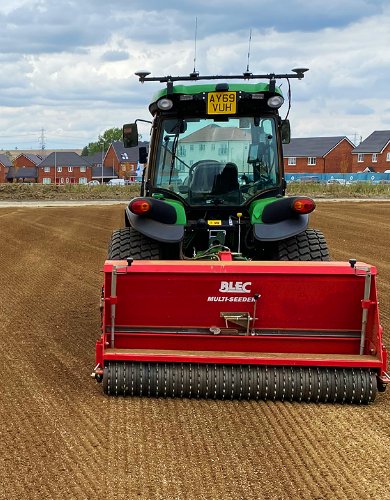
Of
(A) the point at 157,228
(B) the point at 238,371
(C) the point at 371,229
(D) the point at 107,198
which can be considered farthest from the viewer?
(D) the point at 107,198

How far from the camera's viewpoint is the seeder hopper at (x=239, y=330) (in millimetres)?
4043

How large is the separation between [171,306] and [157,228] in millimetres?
923

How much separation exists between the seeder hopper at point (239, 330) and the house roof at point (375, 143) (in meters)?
65.1

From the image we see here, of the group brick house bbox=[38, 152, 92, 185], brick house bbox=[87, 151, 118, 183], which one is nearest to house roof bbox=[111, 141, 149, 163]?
brick house bbox=[87, 151, 118, 183]

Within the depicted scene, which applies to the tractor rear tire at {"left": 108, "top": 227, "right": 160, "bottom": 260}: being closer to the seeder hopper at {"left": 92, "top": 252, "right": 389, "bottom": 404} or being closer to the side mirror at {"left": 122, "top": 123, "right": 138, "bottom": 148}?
the seeder hopper at {"left": 92, "top": 252, "right": 389, "bottom": 404}

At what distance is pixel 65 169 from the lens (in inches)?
3460

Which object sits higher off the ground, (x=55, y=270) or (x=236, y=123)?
(x=236, y=123)

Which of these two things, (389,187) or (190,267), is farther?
(389,187)

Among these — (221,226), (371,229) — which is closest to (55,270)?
(221,226)

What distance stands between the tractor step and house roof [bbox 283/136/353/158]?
63.1 metres

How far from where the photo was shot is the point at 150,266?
13.8 feet

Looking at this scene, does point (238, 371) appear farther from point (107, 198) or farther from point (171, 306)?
point (107, 198)

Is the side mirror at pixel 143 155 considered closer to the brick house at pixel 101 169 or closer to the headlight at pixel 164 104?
the headlight at pixel 164 104

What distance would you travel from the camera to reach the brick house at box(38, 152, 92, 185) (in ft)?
288
